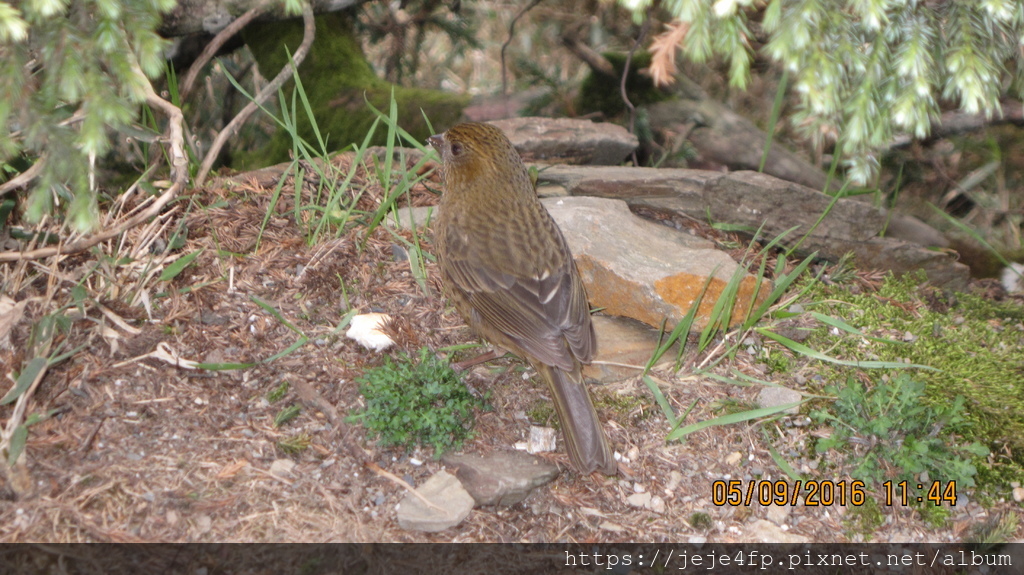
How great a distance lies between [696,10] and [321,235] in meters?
2.39

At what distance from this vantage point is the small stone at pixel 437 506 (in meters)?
2.93

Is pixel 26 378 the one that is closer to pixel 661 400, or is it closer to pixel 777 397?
pixel 661 400

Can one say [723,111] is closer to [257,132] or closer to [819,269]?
[819,269]

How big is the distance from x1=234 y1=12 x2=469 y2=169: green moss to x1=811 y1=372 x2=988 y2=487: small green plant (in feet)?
11.6

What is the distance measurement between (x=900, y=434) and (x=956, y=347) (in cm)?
92

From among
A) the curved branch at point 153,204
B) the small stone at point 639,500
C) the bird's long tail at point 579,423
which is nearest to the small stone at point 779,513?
the small stone at point 639,500

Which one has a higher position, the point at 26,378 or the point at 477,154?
the point at 477,154

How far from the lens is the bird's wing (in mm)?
3570

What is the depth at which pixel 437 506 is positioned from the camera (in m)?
2.99

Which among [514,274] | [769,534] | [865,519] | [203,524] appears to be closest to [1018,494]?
[865,519]

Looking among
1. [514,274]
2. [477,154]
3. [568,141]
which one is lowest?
[514,274]

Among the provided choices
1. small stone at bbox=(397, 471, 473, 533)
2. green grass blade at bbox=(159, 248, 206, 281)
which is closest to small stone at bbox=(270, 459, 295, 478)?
small stone at bbox=(397, 471, 473, 533)

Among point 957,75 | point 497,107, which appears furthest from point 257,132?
point 957,75

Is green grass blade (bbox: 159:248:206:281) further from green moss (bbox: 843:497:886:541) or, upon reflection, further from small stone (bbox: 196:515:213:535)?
green moss (bbox: 843:497:886:541)
